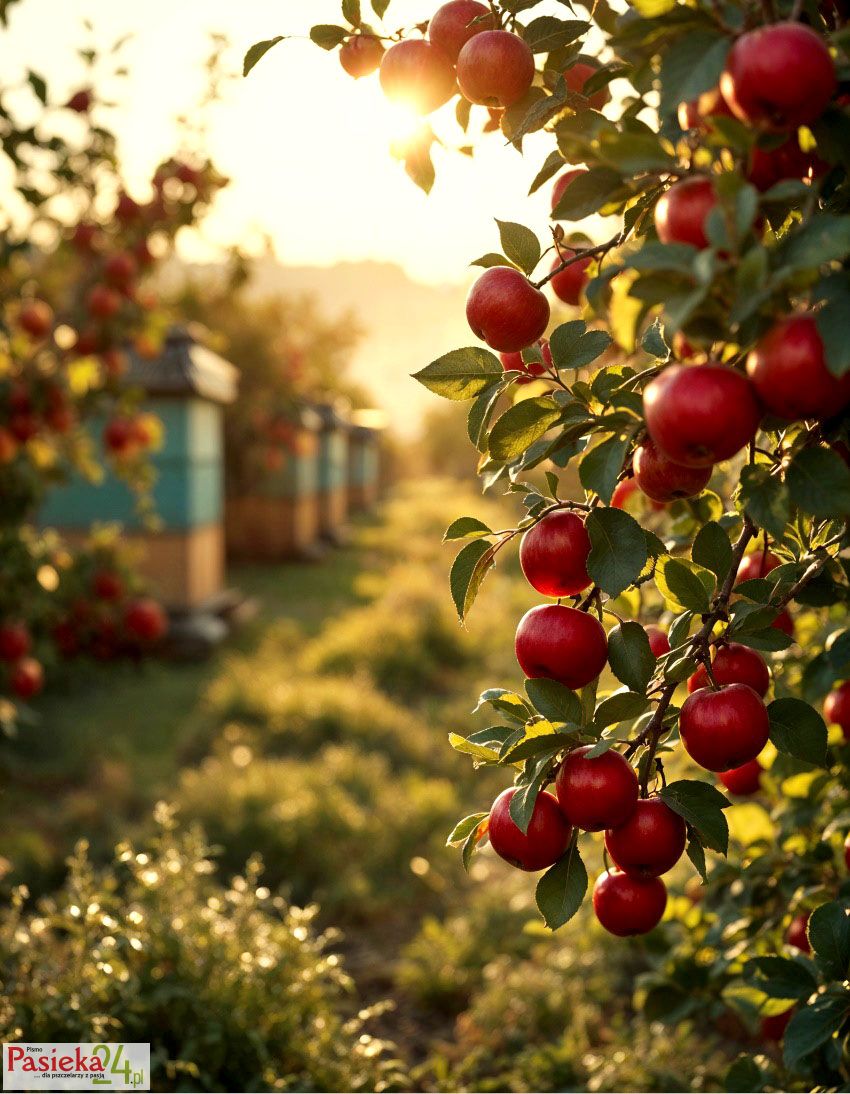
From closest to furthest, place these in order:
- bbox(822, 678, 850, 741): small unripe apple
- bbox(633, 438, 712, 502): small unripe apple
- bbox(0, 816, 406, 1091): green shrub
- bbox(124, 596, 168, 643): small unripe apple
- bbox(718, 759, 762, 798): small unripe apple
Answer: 1. bbox(633, 438, 712, 502): small unripe apple
2. bbox(718, 759, 762, 798): small unripe apple
3. bbox(822, 678, 850, 741): small unripe apple
4. bbox(0, 816, 406, 1091): green shrub
5. bbox(124, 596, 168, 643): small unripe apple

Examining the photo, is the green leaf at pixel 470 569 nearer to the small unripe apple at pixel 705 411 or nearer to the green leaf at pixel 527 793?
the green leaf at pixel 527 793

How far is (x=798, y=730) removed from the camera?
1336 mm

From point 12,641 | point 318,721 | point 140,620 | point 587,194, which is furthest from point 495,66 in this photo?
point 318,721

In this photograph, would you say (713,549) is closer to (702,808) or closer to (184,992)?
(702,808)

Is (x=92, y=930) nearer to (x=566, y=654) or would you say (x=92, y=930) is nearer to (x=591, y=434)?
(x=566, y=654)

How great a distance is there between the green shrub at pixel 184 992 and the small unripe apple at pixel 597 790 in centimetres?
134

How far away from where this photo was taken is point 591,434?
1.16 metres

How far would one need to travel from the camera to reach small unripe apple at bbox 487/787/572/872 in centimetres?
124

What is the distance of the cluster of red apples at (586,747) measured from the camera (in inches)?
47.1

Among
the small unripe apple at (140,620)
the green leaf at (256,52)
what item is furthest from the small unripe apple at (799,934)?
the small unripe apple at (140,620)

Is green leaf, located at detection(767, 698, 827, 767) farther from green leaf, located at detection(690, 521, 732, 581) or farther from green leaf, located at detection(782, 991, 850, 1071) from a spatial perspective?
green leaf, located at detection(782, 991, 850, 1071)

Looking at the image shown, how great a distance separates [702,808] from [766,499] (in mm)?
418

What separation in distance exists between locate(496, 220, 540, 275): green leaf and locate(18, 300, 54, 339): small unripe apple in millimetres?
3887

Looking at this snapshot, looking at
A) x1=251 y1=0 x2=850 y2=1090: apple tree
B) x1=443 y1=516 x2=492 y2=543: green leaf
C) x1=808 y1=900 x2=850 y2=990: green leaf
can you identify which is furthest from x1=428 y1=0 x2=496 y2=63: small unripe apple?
x1=808 y1=900 x2=850 y2=990: green leaf
